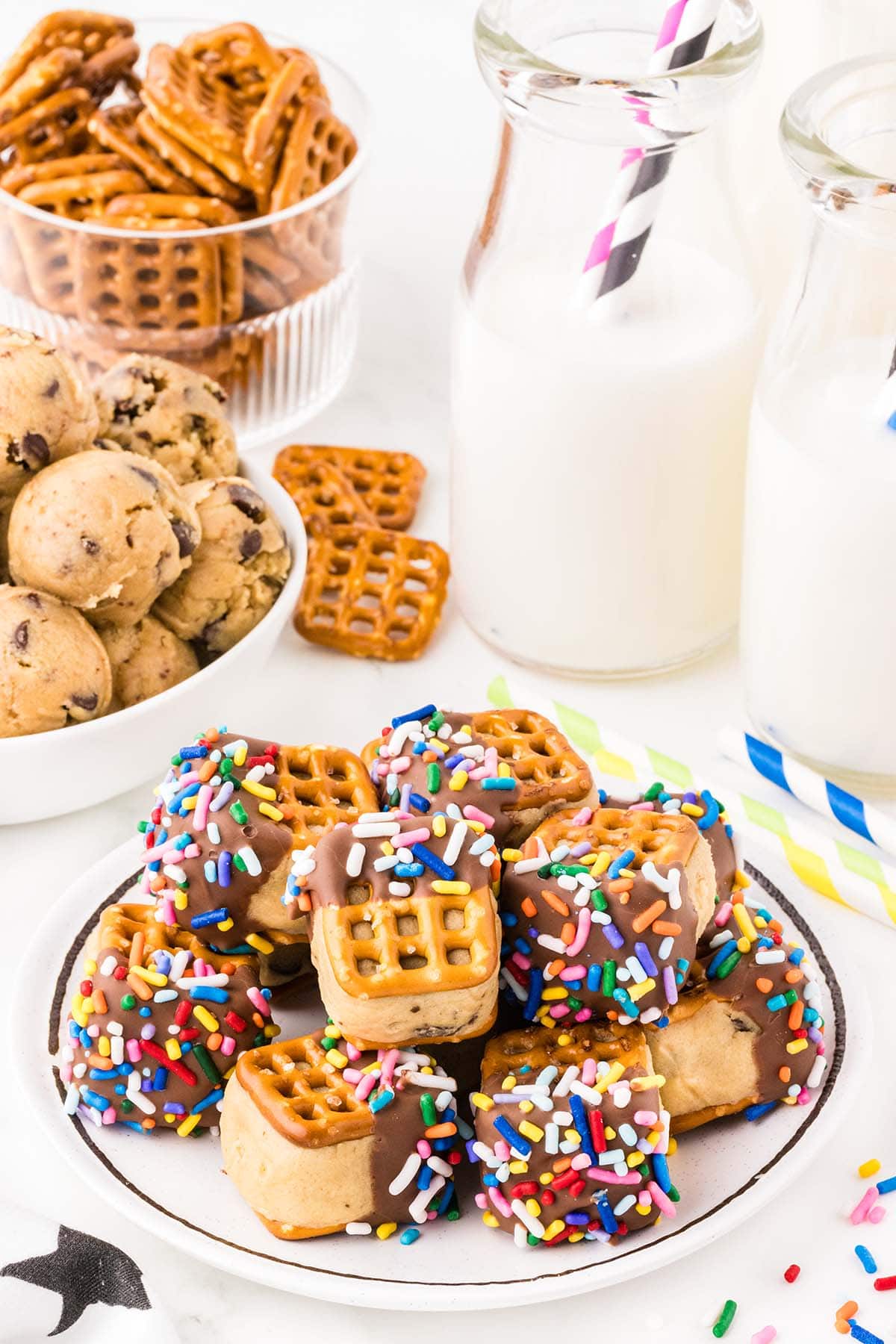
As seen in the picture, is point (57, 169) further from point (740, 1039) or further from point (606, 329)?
point (740, 1039)

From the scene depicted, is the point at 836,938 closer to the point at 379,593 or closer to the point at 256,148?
the point at 379,593

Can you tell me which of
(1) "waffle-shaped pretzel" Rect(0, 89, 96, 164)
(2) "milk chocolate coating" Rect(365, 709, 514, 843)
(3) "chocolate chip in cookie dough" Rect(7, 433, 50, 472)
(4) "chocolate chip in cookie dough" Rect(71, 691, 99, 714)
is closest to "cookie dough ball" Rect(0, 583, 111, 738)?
(4) "chocolate chip in cookie dough" Rect(71, 691, 99, 714)

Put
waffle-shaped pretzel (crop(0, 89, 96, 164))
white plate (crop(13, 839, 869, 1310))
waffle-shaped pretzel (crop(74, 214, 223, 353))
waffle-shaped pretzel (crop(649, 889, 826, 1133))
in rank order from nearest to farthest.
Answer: white plate (crop(13, 839, 869, 1310)) < waffle-shaped pretzel (crop(649, 889, 826, 1133)) < waffle-shaped pretzel (crop(74, 214, 223, 353)) < waffle-shaped pretzel (crop(0, 89, 96, 164))

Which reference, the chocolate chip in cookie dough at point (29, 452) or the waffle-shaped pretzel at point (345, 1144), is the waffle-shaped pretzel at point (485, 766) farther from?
the chocolate chip in cookie dough at point (29, 452)

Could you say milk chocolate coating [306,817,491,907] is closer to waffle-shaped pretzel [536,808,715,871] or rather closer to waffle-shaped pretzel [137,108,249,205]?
waffle-shaped pretzel [536,808,715,871]

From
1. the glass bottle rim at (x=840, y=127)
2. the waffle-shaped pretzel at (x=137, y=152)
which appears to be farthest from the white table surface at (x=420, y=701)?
the glass bottle rim at (x=840, y=127)
